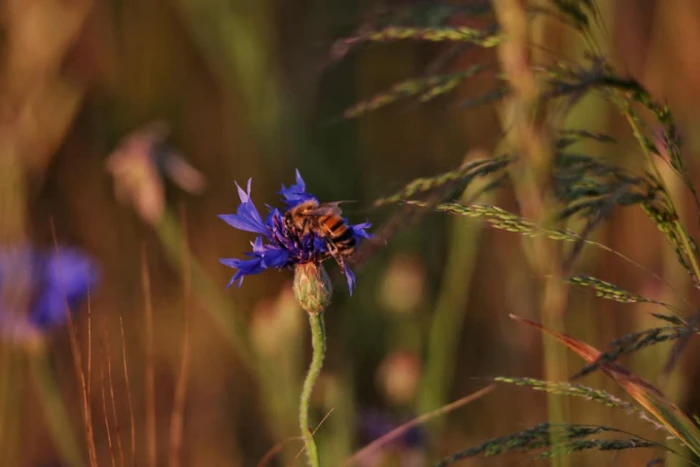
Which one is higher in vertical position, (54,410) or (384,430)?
(54,410)

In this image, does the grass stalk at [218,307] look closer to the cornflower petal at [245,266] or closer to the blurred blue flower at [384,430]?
the blurred blue flower at [384,430]

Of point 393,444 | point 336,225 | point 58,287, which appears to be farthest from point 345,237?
point 58,287

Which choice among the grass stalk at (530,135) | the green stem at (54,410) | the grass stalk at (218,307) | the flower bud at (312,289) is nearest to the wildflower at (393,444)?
the grass stalk at (218,307)

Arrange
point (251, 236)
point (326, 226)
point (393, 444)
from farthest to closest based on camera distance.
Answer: point (251, 236) → point (393, 444) → point (326, 226)

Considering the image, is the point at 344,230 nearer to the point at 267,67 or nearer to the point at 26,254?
the point at 26,254

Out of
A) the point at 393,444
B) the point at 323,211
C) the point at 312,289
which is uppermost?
the point at 323,211

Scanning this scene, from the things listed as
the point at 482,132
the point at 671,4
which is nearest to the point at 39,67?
the point at 482,132

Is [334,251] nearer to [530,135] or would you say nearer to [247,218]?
[247,218]
